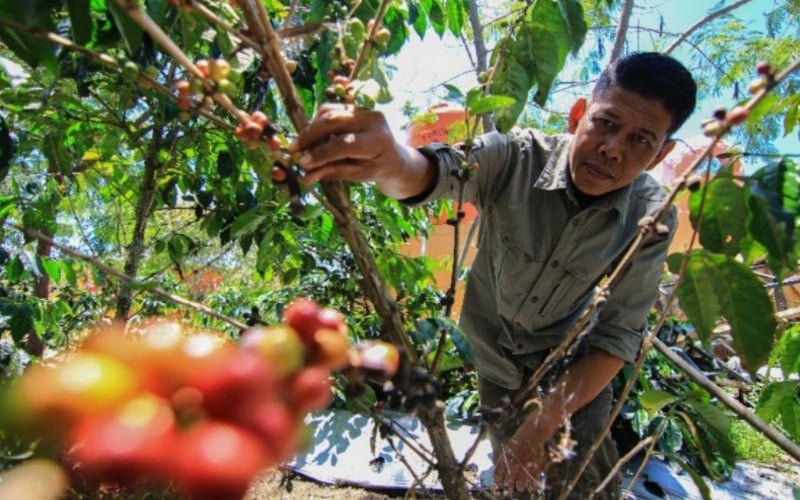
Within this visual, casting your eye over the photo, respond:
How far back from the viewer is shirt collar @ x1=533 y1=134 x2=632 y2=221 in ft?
5.27

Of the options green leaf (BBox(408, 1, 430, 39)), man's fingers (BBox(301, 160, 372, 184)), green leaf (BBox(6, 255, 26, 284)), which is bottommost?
man's fingers (BBox(301, 160, 372, 184))

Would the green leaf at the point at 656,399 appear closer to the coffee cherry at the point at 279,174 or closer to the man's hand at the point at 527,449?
the man's hand at the point at 527,449

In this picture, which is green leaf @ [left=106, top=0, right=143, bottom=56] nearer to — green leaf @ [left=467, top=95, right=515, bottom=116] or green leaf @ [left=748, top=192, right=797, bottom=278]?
green leaf @ [left=467, top=95, right=515, bottom=116]

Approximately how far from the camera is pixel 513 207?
1650 mm

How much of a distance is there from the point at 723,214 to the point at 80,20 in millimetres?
989

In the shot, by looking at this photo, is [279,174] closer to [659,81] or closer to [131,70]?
[131,70]

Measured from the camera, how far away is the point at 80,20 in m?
0.83

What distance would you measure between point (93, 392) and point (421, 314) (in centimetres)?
346

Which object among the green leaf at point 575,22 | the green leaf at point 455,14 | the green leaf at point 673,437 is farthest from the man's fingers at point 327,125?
the green leaf at point 673,437

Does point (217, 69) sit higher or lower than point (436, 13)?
lower

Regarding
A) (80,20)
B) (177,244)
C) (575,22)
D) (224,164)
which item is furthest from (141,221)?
(575,22)

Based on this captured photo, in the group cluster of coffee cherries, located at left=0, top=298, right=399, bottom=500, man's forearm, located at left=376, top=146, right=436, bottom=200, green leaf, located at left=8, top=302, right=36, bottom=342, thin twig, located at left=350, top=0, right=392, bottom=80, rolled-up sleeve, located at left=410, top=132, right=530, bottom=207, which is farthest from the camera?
green leaf, located at left=8, top=302, right=36, bottom=342

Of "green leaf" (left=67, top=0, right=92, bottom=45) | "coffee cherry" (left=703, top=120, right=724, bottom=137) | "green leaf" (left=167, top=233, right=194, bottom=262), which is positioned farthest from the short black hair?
"green leaf" (left=167, top=233, right=194, bottom=262)

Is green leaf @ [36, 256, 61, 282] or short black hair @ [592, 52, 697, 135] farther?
green leaf @ [36, 256, 61, 282]
